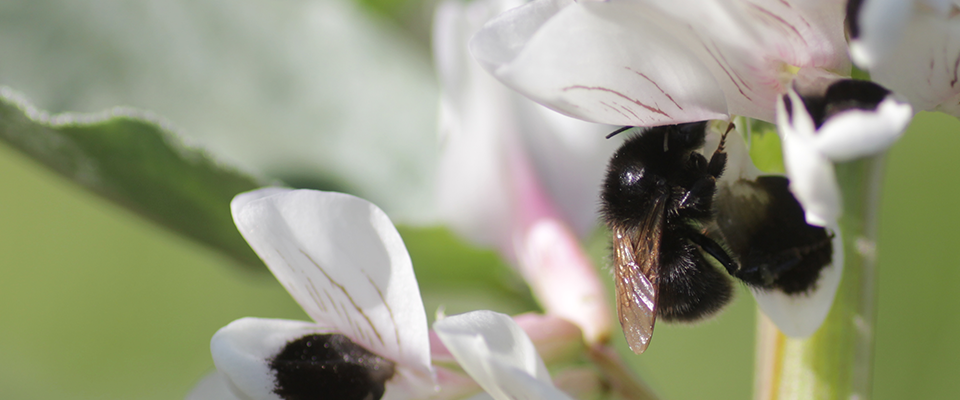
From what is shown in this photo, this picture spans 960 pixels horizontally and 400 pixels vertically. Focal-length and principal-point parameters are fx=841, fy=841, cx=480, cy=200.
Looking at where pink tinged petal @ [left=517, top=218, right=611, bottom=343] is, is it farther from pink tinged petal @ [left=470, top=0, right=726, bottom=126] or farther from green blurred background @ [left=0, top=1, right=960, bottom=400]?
pink tinged petal @ [left=470, top=0, right=726, bottom=126]

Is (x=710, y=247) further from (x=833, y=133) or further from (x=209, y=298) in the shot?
(x=209, y=298)

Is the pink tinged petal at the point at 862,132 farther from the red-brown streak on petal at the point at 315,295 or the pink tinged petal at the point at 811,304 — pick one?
the red-brown streak on petal at the point at 315,295

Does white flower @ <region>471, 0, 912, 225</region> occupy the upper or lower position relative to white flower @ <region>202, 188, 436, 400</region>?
upper

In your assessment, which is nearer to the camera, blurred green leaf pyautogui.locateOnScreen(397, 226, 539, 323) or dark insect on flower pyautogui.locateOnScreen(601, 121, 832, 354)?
dark insect on flower pyautogui.locateOnScreen(601, 121, 832, 354)

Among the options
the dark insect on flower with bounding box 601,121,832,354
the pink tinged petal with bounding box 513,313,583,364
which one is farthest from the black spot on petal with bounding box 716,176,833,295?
the pink tinged petal with bounding box 513,313,583,364

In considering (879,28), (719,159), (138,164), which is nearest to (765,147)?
(719,159)

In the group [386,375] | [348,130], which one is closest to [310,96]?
[348,130]
